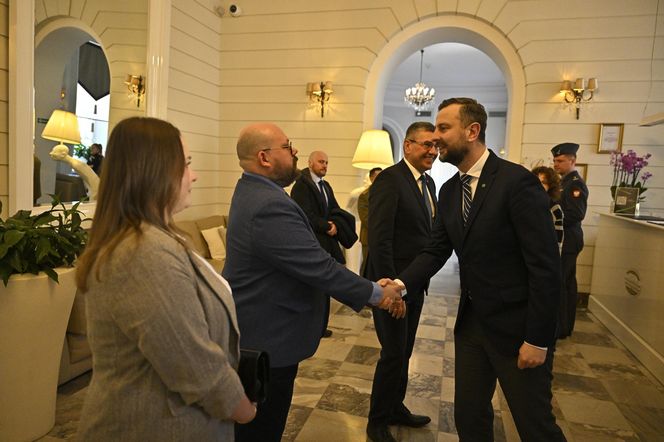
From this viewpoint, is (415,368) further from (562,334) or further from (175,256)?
(175,256)

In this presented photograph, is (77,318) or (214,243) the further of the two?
(214,243)

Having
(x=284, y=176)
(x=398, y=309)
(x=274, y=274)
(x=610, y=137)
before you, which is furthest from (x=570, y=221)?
(x=274, y=274)

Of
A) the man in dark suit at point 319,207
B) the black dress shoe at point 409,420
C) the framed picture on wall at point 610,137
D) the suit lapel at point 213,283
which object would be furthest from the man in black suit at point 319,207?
the framed picture on wall at point 610,137

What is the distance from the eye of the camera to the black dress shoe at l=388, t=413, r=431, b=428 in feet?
8.54

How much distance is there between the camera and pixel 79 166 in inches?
142

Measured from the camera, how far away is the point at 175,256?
3.27ft

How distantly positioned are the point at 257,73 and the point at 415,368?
4.32 meters

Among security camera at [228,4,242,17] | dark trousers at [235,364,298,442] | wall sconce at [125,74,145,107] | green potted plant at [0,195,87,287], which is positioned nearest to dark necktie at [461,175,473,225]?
dark trousers at [235,364,298,442]

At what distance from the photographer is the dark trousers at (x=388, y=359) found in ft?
7.72

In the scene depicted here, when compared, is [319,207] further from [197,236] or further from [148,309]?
[148,309]

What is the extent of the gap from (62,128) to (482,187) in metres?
3.13

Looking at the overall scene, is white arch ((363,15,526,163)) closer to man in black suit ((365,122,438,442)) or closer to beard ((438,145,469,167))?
man in black suit ((365,122,438,442))

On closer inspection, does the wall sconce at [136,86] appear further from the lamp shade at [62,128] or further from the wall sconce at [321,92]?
the wall sconce at [321,92]

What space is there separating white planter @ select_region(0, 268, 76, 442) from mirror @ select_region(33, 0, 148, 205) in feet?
4.08
